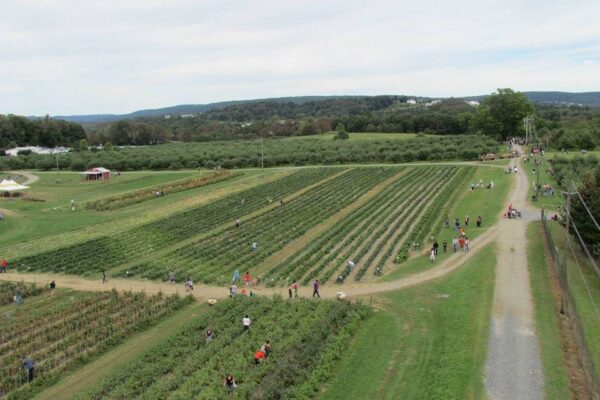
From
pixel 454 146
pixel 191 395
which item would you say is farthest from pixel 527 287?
pixel 454 146

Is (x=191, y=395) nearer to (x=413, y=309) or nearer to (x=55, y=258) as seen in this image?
(x=413, y=309)

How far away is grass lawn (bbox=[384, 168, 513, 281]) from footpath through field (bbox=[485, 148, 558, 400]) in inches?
224

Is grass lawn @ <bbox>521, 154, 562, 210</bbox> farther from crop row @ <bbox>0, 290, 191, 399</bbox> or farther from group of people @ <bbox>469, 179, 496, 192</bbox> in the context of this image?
crop row @ <bbox>0, 290, 191, 399</bbox>

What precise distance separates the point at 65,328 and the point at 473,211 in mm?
44879

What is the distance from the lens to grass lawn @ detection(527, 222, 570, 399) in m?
23.8

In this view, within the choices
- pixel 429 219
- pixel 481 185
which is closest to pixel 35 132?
pixel 481 185

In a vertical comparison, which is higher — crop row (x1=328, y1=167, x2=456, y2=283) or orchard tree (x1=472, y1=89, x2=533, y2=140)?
orchard tree (x1=472, y1=89, x2=533, y2=140)

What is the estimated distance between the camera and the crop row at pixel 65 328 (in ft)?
91.0

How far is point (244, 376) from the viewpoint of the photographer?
2592 centimetres

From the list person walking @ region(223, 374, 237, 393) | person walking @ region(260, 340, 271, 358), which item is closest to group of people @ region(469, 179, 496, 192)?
person walking @ region(260, 340, 271, 358)

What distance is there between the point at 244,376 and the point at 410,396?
7.81 m

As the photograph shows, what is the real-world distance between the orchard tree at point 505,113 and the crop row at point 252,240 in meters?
76.8

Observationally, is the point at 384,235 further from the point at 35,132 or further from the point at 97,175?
the point at 35,132

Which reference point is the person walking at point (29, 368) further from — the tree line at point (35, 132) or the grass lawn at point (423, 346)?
the tree line at point (35, 132)
